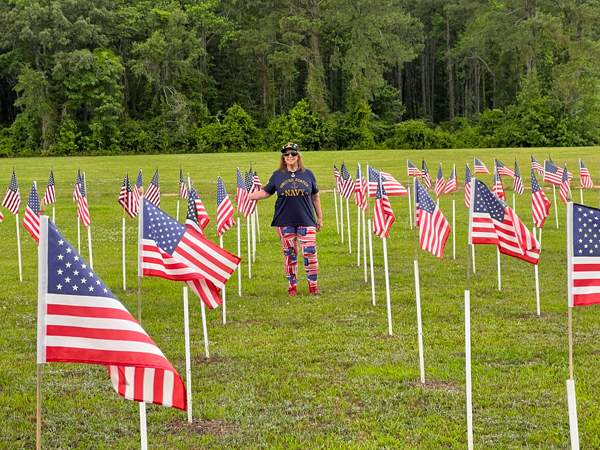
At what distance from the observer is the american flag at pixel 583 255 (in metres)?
5.13

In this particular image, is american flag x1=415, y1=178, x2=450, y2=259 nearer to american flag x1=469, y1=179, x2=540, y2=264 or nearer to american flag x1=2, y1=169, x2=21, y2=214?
american flag x1=469, y1=179, x2=540, y2=264

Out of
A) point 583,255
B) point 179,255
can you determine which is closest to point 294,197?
point 179,255

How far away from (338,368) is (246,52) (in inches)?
2233

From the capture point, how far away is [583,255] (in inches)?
204

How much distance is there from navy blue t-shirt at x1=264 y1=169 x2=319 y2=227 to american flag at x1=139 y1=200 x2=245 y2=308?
16.0 feet

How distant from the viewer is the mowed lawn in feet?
21.0

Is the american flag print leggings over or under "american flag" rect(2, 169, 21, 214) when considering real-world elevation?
under

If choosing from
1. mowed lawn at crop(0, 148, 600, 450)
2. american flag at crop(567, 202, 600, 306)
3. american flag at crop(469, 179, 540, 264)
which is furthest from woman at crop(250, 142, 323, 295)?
american flag at crop(567, 202, 600, 306)

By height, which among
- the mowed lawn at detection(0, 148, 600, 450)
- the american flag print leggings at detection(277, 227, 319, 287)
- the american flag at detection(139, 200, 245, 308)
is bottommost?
the mowed lawn at detection(0, 148, 600, 450)

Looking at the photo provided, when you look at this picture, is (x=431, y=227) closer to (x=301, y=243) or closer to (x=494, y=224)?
(x=494, y=224)

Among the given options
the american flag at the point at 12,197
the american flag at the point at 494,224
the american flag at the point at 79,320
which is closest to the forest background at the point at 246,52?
the american flag at the point at 12,197

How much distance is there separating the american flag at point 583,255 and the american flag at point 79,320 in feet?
9.04

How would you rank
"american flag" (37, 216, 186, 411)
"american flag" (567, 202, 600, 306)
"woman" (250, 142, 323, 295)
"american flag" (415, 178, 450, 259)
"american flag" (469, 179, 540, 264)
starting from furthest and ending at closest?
1. "woman" (250, 142, 323, 295)
2. "american flag" (415, 178, 450, 259)
3. "american flag" (469, 179, 540, 264)
4. "american flag" (567, 202, 600, 306)
5. "american flag" (37, 216, 186, 411)

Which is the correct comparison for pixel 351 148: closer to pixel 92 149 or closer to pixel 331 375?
pixel 92 149
